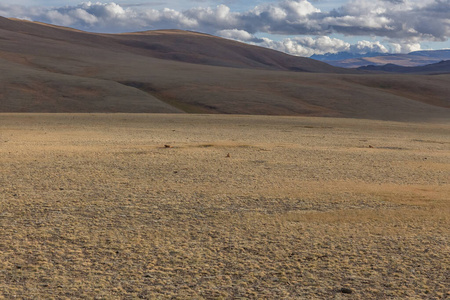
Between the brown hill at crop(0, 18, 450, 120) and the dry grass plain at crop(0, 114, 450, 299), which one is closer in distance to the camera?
the dry grass plain at crop(0, 114, 450, 299)

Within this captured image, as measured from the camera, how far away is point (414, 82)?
6781cm

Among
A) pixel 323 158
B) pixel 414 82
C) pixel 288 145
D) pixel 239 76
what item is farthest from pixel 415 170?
pixel 414 82

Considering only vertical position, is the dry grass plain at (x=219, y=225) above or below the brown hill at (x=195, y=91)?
below

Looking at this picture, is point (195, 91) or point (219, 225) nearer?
point (219, 225)

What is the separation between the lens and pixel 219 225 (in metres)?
7.04

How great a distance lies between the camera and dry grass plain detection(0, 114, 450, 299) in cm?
507

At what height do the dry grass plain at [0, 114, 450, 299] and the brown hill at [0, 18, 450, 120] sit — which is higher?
the brown hill at [0, 18, 450, 120]

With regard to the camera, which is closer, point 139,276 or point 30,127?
point 139,276

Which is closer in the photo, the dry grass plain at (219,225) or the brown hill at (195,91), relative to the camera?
the dry grass plain at (219,225)

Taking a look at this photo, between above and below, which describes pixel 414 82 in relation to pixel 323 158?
above

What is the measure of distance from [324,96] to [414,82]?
23763 mm

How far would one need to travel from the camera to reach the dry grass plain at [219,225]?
16.6 ft

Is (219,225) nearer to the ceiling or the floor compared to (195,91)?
nearer to the floor

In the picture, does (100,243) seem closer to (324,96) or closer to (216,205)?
(216,205)
